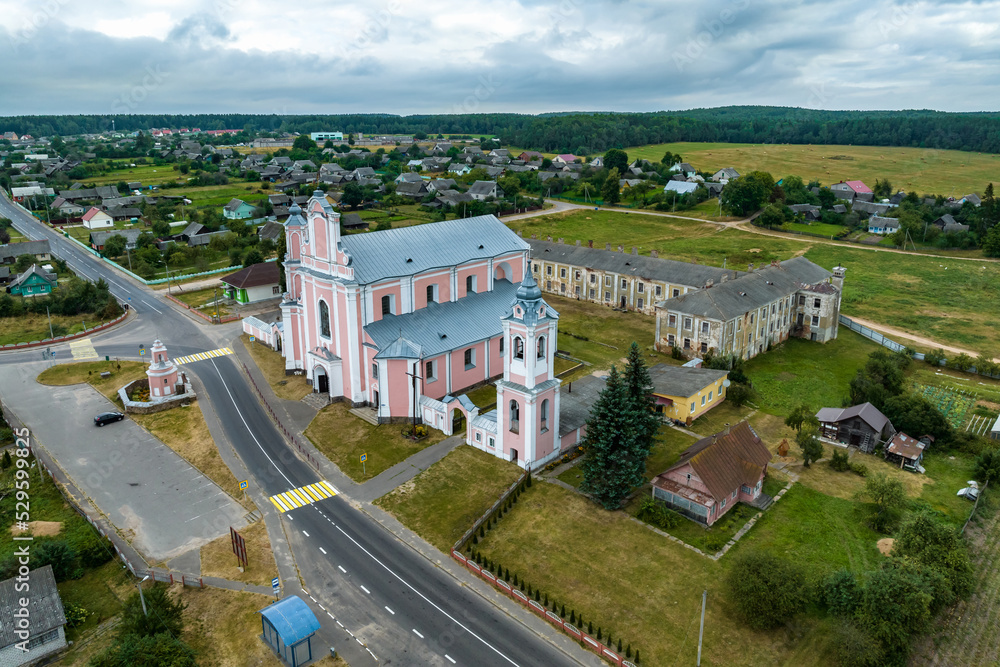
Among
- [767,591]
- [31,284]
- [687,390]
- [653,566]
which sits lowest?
[653,566]

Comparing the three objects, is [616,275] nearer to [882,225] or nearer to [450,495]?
[450,495]

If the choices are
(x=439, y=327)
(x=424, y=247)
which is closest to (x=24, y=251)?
(x=424, y=247)

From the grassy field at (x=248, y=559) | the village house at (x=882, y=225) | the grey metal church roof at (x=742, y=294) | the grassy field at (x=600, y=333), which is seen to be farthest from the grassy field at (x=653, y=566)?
the village house at (x=882, y=225)

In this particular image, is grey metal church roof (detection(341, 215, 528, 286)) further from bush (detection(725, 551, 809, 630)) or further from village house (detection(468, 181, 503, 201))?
village house (detection(468, 181, 503, 201))

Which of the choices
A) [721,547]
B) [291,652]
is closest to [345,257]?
[291,652]

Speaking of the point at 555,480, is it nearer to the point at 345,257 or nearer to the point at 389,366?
the point at 389,366

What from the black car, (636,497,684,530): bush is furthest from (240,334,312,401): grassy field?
(636,497,684,530): bush

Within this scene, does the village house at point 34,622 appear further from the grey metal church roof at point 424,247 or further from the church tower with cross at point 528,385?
the grey metal church roof at point 424,247
